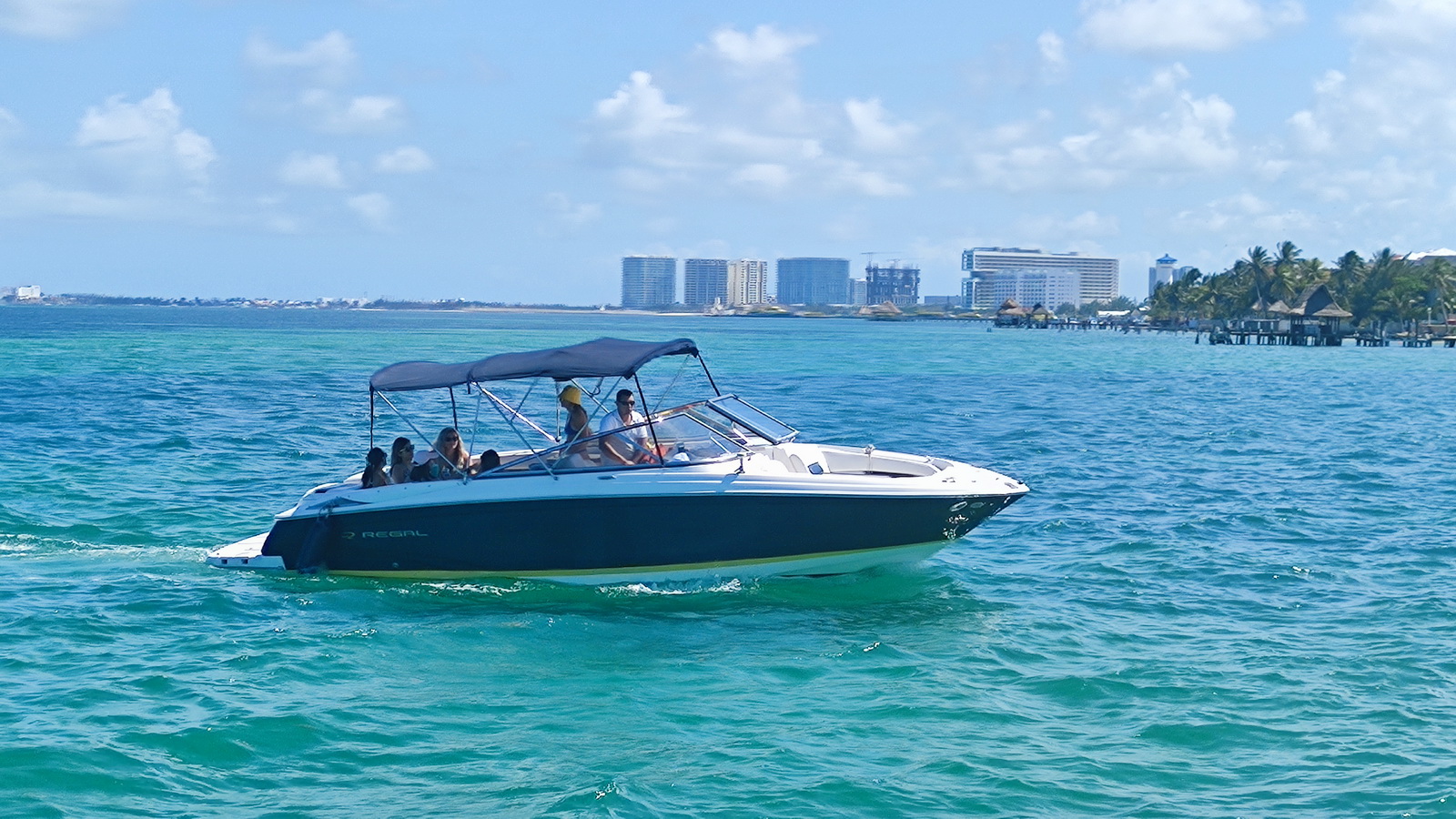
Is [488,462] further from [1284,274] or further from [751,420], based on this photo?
[1284,274]

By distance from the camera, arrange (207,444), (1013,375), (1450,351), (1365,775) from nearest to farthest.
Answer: (1365,775) → (207,444) → (1013,375) → (1450,351)

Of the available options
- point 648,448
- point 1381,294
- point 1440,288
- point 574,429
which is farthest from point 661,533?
point 1440,288

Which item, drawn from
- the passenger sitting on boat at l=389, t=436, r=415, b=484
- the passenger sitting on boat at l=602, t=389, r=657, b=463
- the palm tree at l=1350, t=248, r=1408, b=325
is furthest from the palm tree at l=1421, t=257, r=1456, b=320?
the passenger sitting on boat at l=389, t=436, r=415, b=484

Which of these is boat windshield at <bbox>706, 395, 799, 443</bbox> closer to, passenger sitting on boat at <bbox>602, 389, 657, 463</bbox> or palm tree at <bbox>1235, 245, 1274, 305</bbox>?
passenger sitting on boat at <bbox>602, 389, 657, 463</bbox>

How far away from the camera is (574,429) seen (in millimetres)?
14562

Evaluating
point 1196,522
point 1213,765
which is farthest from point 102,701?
point 1196,522

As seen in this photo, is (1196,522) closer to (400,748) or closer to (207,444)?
(400,748)

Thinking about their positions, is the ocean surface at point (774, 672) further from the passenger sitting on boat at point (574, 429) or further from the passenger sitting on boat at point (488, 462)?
the passenger sitting on boat at point (488, 462)

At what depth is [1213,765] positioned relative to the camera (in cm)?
946

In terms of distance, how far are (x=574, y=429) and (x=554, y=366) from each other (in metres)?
A: 0.70

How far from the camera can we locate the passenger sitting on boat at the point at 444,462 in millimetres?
14547

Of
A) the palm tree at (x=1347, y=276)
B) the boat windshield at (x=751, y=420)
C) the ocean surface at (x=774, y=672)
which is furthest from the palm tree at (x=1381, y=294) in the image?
the boat windshield at (x=751, y=420)

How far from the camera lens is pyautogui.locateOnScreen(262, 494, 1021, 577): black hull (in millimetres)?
13898

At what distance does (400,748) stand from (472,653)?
244cm
